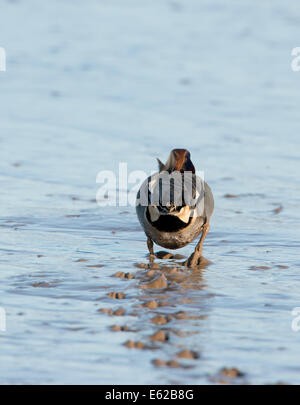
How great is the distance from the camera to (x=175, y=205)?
225 inches

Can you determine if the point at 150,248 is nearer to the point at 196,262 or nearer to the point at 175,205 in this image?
the point at 196,262

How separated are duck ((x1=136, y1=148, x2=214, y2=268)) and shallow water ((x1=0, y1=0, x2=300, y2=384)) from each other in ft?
0.99

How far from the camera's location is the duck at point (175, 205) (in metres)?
5.78

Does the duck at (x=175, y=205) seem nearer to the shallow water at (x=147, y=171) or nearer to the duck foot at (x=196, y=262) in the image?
the duck foot at (x=196, y=262)

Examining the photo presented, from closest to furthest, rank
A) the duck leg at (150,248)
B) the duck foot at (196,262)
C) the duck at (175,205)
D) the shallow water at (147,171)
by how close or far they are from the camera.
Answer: the shallow water at (147,171) → the duck at (175,205) → the duck foot at (196,262) → the duck leg at (150,248)

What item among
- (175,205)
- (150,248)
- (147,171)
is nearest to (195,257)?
(150,248)

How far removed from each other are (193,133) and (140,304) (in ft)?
21.7

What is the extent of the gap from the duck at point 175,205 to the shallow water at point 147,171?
303mm

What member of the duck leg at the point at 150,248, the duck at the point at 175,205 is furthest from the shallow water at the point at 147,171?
the duck at the point at 175,205

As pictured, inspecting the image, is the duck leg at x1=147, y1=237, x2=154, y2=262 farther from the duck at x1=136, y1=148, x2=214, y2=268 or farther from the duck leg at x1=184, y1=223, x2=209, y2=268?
the duck leg at x1=184, y1=223, x2=209, y2=268

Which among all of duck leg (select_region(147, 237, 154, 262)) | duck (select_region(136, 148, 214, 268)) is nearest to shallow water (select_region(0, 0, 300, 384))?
duck leg (select_region(147, 237, 154, 262))

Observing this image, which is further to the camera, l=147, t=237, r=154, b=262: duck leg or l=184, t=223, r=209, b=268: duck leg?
l=147, t=237, r=154, b=262: duck leg

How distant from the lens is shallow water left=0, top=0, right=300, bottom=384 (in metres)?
4.48
